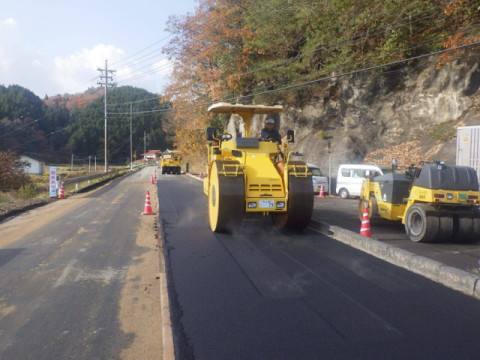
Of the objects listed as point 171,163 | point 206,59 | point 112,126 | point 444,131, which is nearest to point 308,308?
point 444,131

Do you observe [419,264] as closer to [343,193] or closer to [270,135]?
[270,135]

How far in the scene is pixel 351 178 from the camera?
63.2 ft

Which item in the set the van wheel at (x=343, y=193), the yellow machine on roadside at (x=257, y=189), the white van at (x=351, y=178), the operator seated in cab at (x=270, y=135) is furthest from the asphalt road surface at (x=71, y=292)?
the van wheel at (x=343, y=193)

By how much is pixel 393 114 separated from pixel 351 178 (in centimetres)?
790

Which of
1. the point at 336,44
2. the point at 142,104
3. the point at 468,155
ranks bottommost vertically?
the point at 468,155

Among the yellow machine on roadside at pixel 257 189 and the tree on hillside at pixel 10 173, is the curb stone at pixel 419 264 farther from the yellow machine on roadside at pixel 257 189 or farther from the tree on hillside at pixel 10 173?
the tree on hillside at pixel 10 173

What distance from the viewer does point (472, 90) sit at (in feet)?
70.2

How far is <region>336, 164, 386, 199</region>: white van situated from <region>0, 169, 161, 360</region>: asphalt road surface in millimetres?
11585

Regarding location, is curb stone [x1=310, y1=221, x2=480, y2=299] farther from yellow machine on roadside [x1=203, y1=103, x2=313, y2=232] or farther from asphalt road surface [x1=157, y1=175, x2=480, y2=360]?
yellow machine on roadside [x1=203, y1=103, x2=313, y2=232]

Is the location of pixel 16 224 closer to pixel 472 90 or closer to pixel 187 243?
pixel 187 243

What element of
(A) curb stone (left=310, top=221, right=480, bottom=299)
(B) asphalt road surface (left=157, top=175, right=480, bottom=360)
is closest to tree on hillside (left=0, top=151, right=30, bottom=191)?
(B) asphalt road surface (left=157, top=175, right=480, bottom=360)

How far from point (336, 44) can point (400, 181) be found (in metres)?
17.1

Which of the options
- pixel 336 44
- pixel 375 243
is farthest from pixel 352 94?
pixel 375 243

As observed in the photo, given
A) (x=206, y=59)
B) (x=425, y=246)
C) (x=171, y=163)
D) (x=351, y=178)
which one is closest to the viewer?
(x=425, y=246)
